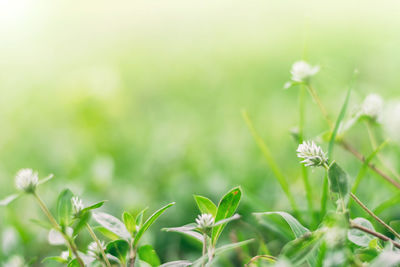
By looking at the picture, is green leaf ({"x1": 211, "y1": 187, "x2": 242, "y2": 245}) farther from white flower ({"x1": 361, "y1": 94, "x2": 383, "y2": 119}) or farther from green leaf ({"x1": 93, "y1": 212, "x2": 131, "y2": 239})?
white flower ({"x1": 361, "y1": 94, "x2": 383, "y2": 119})

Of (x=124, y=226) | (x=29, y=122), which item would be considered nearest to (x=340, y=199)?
(x=124, y=226)

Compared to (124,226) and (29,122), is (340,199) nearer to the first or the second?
(124,226)

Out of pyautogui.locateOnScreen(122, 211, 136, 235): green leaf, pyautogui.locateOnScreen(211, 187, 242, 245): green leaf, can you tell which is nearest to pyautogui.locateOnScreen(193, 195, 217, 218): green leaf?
pyautogui.locateOnScreen(211, 187, 242, 245): green leaf

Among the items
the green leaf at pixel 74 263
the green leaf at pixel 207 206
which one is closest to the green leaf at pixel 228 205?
the green leaf at pixel 207 206

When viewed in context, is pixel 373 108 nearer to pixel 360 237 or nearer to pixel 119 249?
pixel 360 237

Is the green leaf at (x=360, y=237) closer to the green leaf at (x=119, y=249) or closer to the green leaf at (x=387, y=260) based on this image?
the green leaf at (x=387, y=260)

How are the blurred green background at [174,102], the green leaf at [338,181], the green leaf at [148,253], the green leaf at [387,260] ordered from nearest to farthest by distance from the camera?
the green leaf at [387,260], the green leaf at [338,181], the green leaf at [148,253], the blurred green background at [174,102]
